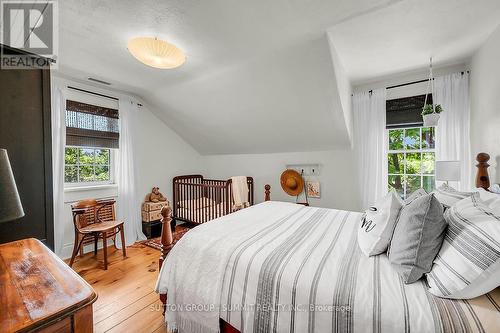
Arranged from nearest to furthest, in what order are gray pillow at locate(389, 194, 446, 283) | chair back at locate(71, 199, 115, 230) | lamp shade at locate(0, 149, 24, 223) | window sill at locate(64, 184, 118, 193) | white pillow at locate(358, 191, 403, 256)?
lamp shade at locate(0, 149, 24, 223)
gray pillow at locate(389, 194, 446, 283)
white pillow at locate(358, 191, 403, 256)
chair back at locate(71, 199, 115, 230)
window sill at locate(64, 184, 118, 193)

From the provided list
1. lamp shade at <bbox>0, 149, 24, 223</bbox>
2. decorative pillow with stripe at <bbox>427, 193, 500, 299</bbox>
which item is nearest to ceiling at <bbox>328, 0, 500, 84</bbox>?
decorative pillow with stripe at <bbox>427, 193, 500, 299</bbox>

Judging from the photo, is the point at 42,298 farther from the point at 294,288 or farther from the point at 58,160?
the point at 58,160

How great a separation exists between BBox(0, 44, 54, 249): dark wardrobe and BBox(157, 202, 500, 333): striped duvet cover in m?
1.05

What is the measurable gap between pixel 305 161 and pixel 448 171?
1.77 m

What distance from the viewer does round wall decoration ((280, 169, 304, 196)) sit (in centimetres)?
337

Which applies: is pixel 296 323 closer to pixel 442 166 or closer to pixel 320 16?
pixel 320 16

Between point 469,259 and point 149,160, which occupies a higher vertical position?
point 149,160

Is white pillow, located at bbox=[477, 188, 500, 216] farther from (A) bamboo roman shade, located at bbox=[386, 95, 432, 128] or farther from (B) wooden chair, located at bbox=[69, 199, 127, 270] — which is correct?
(B) wooden chair, located at bbox=[69, 199, 127, 270]

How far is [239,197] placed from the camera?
3391mm

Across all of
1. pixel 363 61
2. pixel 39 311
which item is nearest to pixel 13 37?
pixel 39 311

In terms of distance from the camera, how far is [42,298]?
0.67 metres

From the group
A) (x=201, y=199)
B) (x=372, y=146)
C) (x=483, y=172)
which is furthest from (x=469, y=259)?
(x=201, y=199)

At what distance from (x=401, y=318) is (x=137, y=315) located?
1833 mm

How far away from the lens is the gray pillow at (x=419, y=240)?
→ 0.92 m
